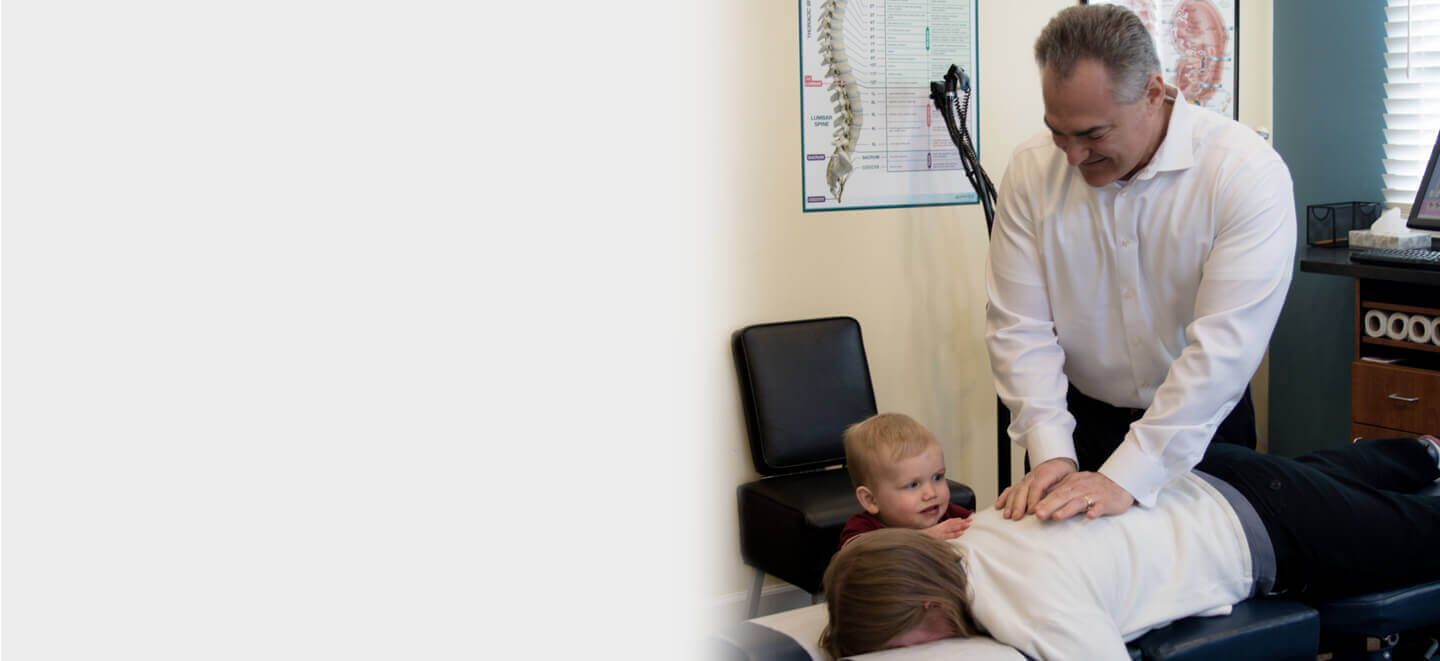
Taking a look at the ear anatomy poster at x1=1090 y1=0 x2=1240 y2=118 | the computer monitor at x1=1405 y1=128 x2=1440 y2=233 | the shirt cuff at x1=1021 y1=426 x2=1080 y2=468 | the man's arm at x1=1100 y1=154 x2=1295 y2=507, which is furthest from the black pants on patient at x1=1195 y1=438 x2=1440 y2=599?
the ear anatomy poster at x1=1090 y1=0 x2=1240 y2=118

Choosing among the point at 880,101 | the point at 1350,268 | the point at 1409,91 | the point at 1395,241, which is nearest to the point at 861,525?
the point at 880,101

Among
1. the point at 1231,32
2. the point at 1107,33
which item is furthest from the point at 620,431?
the point at 1231,32

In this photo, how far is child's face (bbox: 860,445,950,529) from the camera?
1.83 m

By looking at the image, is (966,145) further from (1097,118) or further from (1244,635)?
(1244,635)

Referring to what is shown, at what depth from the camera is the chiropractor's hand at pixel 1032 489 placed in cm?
159

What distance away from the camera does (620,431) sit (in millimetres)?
513

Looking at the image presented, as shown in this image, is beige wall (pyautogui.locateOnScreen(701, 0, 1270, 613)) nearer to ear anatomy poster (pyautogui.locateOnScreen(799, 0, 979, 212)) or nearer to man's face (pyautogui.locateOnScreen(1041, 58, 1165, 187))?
ear anatomy poster (pyautogui.locateOnScreen(799, 0, 979, 212))

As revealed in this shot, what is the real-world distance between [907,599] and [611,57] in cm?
105

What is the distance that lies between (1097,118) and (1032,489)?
563mm

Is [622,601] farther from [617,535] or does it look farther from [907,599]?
[907,599]

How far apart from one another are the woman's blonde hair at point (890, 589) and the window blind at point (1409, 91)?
2.46m

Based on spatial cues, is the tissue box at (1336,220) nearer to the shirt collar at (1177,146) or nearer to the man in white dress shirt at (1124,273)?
the man in white dress shirt at (1124,273)

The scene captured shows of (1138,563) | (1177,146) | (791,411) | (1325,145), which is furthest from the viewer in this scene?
(1325,145)

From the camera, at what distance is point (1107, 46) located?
161cm
